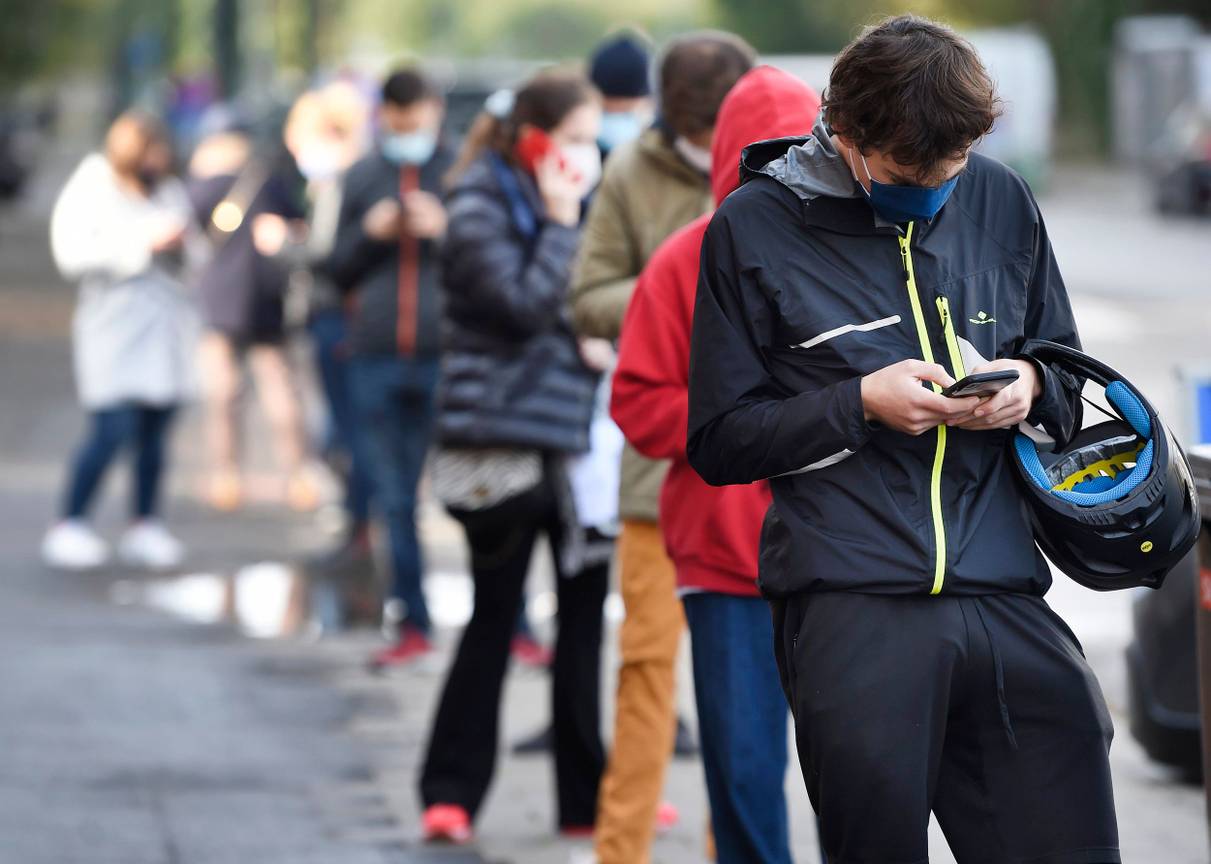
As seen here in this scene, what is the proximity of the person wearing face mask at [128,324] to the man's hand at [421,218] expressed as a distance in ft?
7.06

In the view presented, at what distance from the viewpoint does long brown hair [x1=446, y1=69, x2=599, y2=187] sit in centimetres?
588

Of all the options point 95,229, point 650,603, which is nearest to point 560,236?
point 650,603

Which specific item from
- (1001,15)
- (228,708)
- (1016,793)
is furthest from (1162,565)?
(1001,15)

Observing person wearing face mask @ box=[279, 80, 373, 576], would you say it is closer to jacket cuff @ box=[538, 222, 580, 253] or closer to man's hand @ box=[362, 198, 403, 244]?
man's hand @ box=[362, 198, 403, 244]

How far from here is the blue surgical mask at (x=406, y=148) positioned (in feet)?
27.5

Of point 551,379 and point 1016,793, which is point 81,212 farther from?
point 1016,793

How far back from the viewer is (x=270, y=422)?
594 inches

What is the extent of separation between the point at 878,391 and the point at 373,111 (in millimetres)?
10990

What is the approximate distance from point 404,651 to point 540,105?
277 cm

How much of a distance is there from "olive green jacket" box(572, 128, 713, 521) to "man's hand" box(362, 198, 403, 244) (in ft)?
9.26

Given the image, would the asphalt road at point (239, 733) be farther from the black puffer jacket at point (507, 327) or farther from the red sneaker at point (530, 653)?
the black puffer jacket at point (507, 327)

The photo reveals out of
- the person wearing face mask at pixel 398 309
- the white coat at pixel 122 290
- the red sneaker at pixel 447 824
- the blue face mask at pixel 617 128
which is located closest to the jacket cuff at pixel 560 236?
the blue face mask at pixel 617 128

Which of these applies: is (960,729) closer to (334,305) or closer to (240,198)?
(334,305)

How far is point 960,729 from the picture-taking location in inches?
132
